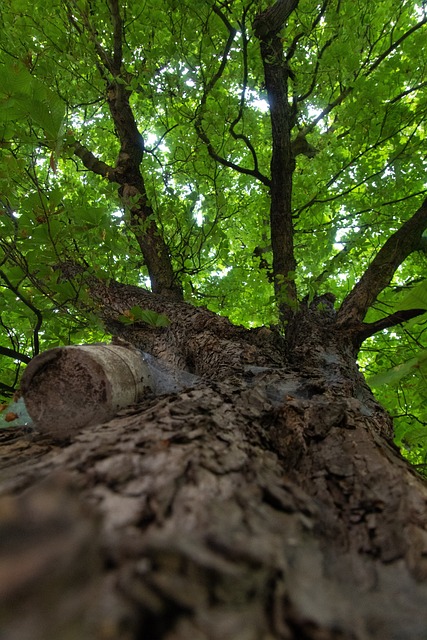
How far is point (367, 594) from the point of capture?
59 cm

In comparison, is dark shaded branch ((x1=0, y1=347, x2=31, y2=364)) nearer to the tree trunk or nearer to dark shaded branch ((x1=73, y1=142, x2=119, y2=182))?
the tree trunk

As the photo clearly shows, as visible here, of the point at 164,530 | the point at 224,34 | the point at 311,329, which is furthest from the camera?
the point at 224,34

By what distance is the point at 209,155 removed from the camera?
427 centimetres

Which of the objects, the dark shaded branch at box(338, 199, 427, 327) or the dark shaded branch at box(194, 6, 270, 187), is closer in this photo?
the dark shaded branch at box(338, 199, 427, 327)

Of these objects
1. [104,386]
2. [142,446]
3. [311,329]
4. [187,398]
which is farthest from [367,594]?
[311,329]

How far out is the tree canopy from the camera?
8.16 ft

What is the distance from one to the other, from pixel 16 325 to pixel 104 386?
144 inches

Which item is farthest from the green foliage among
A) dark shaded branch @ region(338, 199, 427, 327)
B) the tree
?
dark shaded branch @ region(338, 199, 427, 327)

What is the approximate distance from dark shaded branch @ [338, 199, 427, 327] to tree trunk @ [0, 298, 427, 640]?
1.73m

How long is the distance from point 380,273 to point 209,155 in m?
2.51

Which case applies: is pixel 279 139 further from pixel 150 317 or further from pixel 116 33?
pixel 150 317

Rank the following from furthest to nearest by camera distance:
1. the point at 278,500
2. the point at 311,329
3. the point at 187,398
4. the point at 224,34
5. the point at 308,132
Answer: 1. the point at 308,132
2. the point at 224,34
3. the point at 311,329
4. the point at 187,398
5. the point at 278,500

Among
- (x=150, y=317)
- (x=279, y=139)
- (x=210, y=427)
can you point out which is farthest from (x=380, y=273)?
(x=210, y=427)

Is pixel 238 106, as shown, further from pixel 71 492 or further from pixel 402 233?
pixel 71 492
